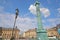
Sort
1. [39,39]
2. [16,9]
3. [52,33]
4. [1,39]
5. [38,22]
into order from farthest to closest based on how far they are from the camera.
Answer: [52,33], [1,39], [38,22], [39,39], [16,9]

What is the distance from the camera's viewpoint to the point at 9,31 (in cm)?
7019

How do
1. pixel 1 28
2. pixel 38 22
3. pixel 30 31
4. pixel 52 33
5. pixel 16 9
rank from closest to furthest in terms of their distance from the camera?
pixel 16 9 < pixel 38 22 < pixel 1 28 < pixel 52 33 < pixel 30 31

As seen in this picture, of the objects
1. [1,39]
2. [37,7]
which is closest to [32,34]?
[1,39]

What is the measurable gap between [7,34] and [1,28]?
4.36 metres

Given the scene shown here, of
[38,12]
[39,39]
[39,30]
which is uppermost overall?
[38,12]

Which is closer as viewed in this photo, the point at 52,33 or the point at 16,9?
the point at 16,9

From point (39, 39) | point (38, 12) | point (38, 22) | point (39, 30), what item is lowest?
point (39, 39)

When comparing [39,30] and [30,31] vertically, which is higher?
[30,31]

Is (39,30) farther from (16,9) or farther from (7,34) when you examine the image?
(7,34)

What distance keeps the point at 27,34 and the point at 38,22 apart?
48.5 metres

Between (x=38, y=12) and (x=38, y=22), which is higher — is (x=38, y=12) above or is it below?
above

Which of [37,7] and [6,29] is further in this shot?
[6,29]

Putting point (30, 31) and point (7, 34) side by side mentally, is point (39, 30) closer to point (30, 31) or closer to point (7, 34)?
point (7, 34)

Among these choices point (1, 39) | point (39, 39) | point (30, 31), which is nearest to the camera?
point (39, 39)
